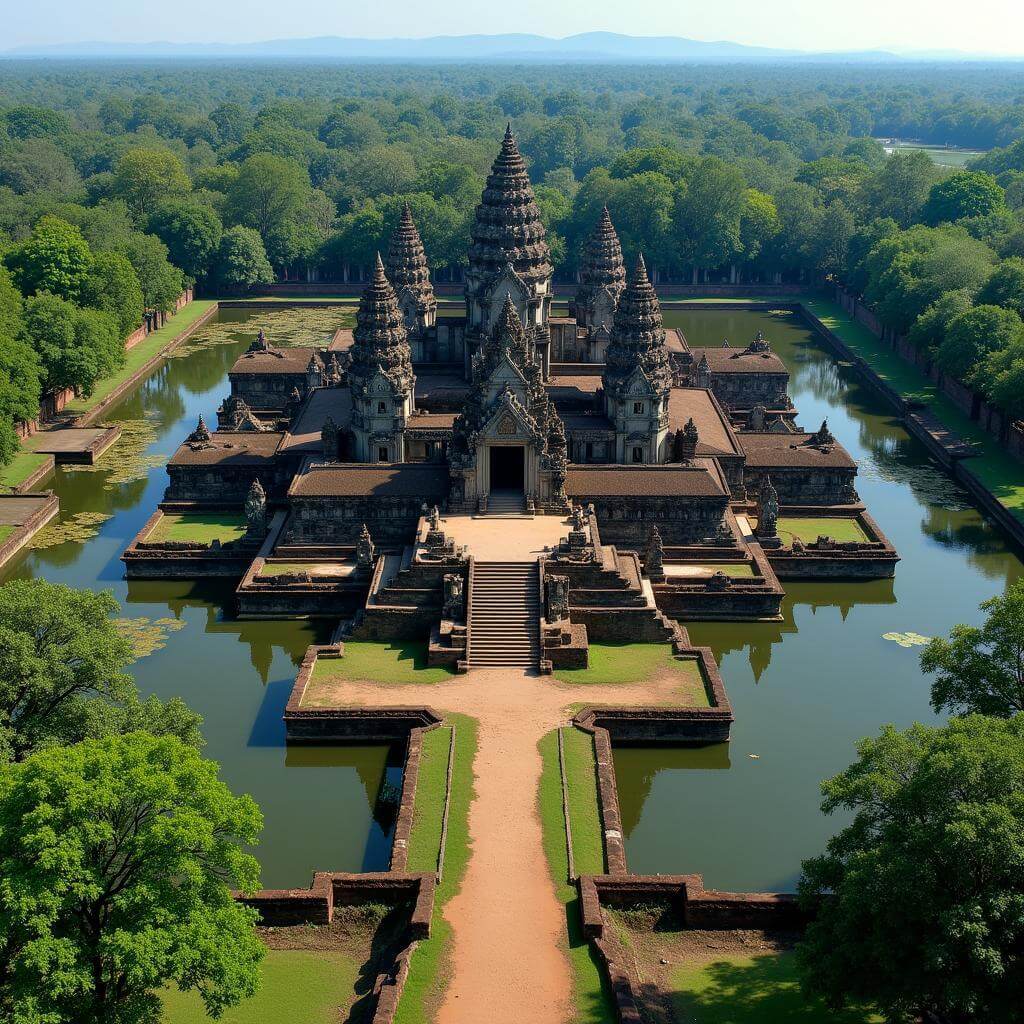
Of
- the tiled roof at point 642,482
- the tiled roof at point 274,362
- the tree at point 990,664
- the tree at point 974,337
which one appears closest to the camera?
the tree at point 990,664

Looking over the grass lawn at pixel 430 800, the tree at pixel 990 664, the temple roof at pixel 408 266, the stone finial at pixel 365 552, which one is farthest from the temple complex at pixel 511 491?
the tree at pixel 990 664

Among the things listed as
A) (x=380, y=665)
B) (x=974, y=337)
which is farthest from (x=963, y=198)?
(x=380, y=665)

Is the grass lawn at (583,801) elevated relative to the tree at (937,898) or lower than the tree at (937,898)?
lower

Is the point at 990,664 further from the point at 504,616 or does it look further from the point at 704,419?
the point at 704,419

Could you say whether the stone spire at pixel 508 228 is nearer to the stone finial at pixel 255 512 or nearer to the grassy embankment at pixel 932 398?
the stone finial at pixel 255 512

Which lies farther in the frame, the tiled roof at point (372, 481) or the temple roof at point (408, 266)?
the temple roof at point (408, 266)

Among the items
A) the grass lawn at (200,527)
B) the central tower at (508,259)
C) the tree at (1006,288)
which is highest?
the central tower at (508,259)

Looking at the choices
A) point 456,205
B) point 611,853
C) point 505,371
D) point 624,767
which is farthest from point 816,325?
point 611,853
